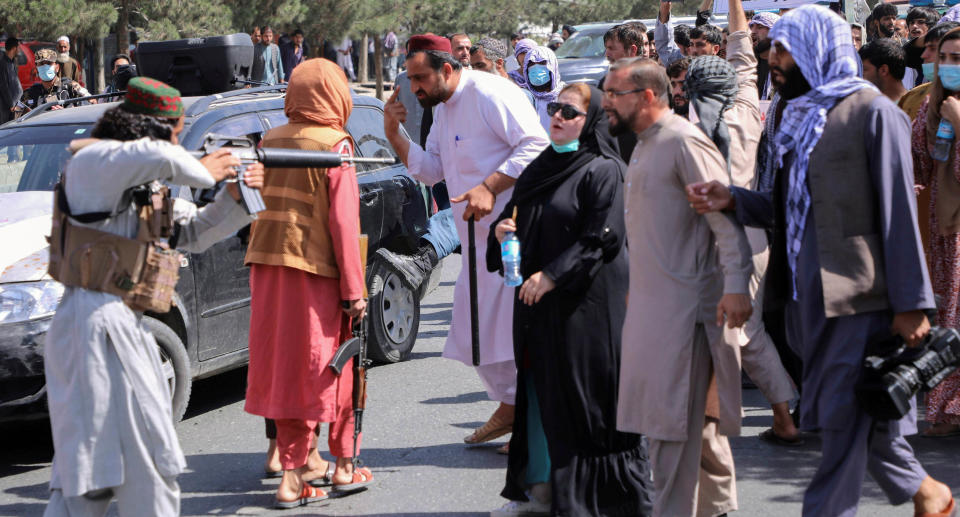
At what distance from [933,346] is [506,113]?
2.74 m

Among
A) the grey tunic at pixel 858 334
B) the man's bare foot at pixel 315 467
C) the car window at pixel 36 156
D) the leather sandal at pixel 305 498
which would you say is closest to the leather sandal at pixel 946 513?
the grey tunic at pixel 858 334

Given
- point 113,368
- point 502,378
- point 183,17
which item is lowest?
point 502,378

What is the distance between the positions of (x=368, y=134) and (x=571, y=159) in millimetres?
3486

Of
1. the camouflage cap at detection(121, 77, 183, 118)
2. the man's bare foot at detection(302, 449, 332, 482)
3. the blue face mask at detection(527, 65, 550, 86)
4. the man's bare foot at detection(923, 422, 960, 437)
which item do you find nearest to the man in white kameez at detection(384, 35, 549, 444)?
the man's bare foot at detection(302, 449, 332, 482)

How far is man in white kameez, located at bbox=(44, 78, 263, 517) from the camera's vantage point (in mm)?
Answer: 4129

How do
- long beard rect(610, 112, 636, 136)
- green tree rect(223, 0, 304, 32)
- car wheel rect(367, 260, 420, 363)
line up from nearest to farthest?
long beard rect(610, 112, 636, 136), car wheel rect(367, 260, 420, 363), green tree rect(223, 0, 304, 32)

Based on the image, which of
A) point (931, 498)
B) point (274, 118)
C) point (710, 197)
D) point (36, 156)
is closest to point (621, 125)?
point (710, 197)

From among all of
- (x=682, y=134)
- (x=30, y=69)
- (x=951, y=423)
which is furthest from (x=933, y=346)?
(x=30, y=69)

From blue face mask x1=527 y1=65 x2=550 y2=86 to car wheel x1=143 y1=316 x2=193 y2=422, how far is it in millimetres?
3644

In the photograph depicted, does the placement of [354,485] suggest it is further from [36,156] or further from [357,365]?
[36,156]

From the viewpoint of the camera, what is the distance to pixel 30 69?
19219mm

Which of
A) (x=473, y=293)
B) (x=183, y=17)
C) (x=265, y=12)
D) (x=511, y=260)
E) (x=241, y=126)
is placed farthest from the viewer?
(x=265, y=12)

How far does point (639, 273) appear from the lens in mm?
4621

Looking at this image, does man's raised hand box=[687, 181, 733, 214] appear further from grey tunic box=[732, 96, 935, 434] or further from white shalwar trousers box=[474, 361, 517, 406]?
white shalwar trousers box=[474, 361, 517, 406]
